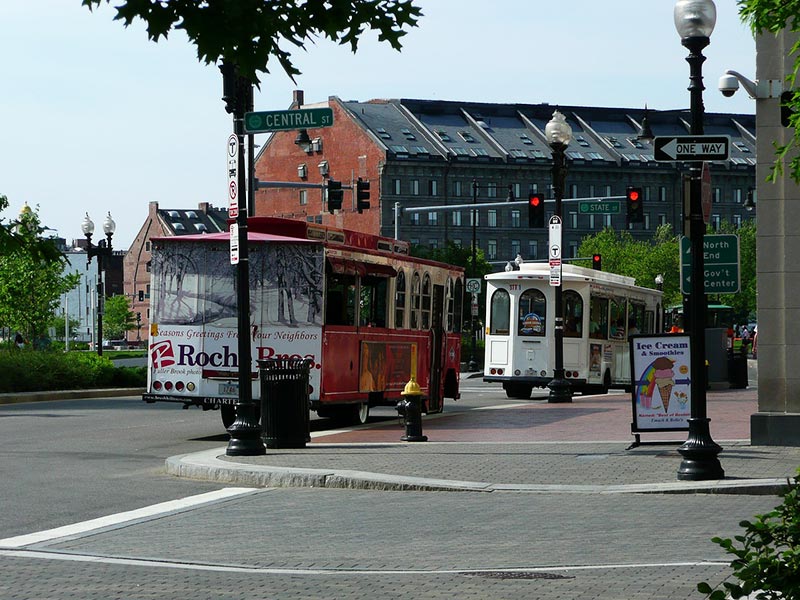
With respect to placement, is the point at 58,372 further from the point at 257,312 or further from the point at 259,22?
the point at 259,22

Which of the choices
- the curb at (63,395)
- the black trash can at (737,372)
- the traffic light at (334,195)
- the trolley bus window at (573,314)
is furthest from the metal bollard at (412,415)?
the black trash can at (737,372)

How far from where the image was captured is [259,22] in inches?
242

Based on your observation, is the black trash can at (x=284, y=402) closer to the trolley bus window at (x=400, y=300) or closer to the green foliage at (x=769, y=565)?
the trolley bus window at (x=400, y=300)

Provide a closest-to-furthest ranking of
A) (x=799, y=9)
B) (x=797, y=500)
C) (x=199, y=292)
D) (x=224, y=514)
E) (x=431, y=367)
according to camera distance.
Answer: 1. (x=797, y=500)
2. (x=799, y=9)
3. (x=224, y=514)
4. (x=199, y=292)
5. (x=431, y=367)

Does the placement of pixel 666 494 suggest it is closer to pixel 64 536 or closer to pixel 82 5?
pixel 64 536

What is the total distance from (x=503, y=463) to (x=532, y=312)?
2064 centimetres

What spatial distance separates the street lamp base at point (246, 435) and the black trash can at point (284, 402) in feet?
3.45

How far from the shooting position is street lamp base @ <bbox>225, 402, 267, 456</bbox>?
18297 mm

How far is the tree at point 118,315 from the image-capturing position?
157000mm

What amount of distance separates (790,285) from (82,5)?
13.8 m

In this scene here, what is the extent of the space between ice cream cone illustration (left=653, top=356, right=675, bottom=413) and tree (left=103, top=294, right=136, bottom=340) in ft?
460

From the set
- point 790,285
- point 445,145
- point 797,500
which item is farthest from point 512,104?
point 797,500

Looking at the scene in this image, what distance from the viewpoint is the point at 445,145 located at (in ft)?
416

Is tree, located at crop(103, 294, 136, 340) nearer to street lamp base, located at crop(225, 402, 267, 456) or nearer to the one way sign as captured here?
street lamp base, located at crop(225, 402, 267, 456)
